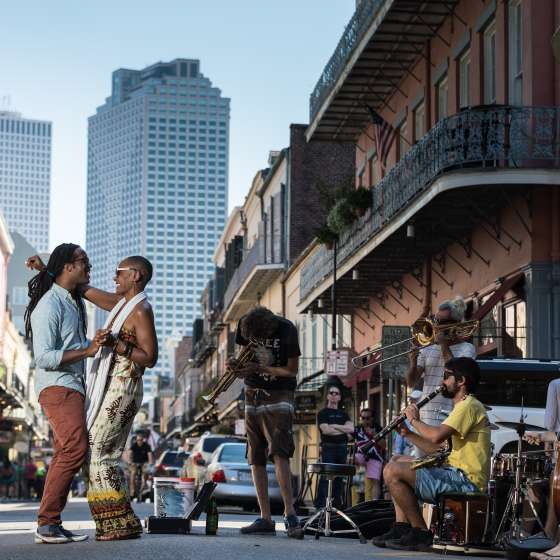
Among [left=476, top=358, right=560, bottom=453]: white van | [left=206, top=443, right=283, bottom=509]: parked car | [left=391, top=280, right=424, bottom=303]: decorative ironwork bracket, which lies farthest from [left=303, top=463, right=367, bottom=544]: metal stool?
[left=391, top=280, right=424, bottom=303]: decorative ironwork bracket

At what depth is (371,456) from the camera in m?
19.8

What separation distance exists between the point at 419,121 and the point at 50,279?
738 inches

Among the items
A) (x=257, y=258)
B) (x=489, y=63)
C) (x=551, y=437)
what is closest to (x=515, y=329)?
(x=489, y=63)

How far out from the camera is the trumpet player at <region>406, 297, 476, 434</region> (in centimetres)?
1216

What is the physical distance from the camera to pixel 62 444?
10047mm

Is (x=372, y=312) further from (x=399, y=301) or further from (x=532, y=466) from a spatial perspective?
(x=532, y=466)

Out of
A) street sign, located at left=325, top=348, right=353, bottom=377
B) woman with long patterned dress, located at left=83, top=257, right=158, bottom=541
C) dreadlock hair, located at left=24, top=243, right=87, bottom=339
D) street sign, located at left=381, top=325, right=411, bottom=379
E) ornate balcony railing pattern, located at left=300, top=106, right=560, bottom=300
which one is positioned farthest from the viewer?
street sign, located at left=325, top=348, right=353, bottom=377

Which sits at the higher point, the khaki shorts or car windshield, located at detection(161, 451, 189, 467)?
the khaki shorts

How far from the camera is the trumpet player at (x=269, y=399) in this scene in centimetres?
1193

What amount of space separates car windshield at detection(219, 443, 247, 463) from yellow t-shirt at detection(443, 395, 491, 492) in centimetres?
1471

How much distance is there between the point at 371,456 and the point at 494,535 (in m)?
9.03

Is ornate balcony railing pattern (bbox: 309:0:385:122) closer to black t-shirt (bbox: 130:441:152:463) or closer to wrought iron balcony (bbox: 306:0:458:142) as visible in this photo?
wrought iron balcony (bbox: 306:0:458:142)

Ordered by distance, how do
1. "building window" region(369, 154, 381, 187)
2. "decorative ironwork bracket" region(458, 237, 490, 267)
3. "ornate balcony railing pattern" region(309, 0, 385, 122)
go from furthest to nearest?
"building window" region(369, 154, 381, 187)
"ornate balcony railing pattern" region(309, 0, 385, 122)
"decorative ironwork bracket" region(458, 237, 490, 267)

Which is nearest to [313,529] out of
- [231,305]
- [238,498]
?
[238,498]
